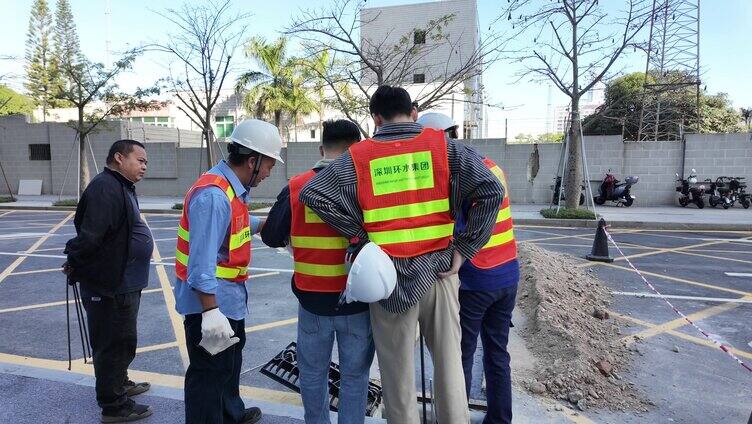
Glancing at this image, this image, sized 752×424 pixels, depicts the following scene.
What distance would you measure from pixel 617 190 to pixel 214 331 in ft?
48.9

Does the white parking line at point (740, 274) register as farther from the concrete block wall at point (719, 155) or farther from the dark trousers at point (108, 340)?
the concrete block wall at point (719, 155)

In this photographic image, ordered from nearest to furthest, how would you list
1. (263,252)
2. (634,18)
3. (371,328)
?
(371,328), (263,252), (634,18)

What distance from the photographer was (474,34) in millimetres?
27484

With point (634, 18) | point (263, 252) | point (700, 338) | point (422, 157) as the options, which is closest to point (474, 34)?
point (634, 18)

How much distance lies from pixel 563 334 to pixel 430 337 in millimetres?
2390

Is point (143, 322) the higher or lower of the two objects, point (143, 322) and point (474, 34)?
the lower

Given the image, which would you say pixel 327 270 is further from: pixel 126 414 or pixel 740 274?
pixel 740 274

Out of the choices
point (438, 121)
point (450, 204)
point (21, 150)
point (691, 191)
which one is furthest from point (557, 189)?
point (21, 150)

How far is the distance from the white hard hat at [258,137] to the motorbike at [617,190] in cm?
1447

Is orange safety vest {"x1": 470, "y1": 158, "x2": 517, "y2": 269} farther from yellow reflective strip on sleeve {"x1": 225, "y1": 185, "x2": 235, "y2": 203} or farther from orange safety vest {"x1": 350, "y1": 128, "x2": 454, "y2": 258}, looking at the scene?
yellow reflective strip on sleeve {"x1": 225, "y1": 185, "x2": 235, "y2": 203}

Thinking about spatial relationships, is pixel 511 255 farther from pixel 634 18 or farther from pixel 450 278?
pixel 634 18

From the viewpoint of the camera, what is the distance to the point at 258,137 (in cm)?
242

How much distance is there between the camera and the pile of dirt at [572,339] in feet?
10.9

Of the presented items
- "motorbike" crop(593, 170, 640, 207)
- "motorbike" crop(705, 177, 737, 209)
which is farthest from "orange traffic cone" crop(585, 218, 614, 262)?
"motorbike" crop(705, 177, 737, 209)
